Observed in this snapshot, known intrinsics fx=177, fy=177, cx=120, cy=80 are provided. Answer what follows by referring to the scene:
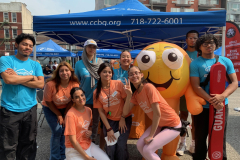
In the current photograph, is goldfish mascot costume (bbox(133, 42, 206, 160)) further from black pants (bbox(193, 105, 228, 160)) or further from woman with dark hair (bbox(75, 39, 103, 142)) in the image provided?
woman with dark hair (bbox(75, 39, 103, 142))

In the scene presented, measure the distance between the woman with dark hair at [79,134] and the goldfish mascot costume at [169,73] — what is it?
956 millimetres

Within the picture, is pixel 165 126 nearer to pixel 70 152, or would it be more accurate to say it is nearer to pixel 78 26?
pixel 70 152

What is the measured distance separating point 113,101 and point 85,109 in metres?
0.41

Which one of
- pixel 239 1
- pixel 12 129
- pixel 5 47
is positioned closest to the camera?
pixel 12 129

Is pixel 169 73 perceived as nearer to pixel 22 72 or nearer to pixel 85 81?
pixel 85 81

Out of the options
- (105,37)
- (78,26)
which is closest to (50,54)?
(105,37)

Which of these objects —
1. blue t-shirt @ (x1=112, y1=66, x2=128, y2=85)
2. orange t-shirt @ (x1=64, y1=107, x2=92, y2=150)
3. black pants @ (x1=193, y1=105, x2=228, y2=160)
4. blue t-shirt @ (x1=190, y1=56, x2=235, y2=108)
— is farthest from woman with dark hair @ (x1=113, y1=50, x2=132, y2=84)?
black pants @ (x1=193, y1=105, x2=228, y2=160)

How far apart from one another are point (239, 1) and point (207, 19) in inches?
1788

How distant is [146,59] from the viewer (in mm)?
2496

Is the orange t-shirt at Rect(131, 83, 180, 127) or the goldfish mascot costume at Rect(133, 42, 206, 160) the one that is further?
the goldfish mascot costume at Rect(133, 42, 206, 160)

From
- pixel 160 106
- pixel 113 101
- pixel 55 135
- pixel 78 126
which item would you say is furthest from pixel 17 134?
pixel 160 106

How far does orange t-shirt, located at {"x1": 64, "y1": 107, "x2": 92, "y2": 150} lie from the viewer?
2.21 m

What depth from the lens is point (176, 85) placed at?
244 cm

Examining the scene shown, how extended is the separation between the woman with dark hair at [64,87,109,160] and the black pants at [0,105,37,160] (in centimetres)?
51
